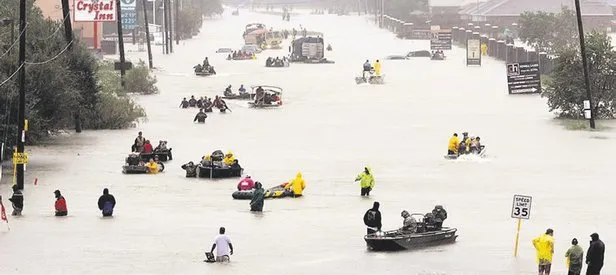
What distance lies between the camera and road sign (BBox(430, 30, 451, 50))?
14562 centimetres

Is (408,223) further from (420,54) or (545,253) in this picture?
Answer: (420,54)

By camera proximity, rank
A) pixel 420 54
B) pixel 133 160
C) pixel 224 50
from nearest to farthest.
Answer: pixel 133 160 < pixel 420 54 < pixel 224 50

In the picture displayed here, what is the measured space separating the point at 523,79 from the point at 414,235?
192 feet

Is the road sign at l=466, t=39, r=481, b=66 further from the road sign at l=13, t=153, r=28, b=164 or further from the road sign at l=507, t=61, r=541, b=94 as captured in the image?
the road sign at l=13, t=153, r=28, b=164

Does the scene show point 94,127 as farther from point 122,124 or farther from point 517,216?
point 517,216

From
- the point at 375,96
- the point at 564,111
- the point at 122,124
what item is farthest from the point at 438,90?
the point at 122,124

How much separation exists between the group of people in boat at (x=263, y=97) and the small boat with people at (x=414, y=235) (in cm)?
4853

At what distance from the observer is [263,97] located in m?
85.6

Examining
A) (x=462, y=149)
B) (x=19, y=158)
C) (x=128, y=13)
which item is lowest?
(x=462, y=149)

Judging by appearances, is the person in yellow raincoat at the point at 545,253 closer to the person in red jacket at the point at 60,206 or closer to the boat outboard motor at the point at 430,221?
the boat outboard motor at the point at 430,221

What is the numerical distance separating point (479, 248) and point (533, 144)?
28596 mm

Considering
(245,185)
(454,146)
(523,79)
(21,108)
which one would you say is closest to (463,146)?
(454,146)

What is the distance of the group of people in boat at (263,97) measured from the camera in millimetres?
85125

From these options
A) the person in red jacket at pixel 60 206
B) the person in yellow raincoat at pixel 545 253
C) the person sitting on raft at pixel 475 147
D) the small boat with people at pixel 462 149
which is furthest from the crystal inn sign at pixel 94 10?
the person in yellow raincoat at pixel 545 253
